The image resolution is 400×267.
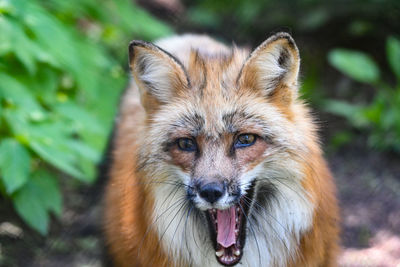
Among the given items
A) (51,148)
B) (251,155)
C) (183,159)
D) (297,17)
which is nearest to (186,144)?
(183,159)

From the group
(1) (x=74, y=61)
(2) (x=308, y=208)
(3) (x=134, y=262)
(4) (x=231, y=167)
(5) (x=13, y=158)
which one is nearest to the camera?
(4) (x=231, y=167)

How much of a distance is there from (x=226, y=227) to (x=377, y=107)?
3.88 m

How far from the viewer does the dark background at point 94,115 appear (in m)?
5.04

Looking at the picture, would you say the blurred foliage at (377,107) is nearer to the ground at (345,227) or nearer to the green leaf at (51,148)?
the ground at (345,227)

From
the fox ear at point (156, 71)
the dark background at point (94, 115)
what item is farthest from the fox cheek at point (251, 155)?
the dark background at point (94, 115)

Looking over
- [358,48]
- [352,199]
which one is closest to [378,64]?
[358,48]

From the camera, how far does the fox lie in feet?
11.9

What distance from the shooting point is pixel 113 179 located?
16.6ft

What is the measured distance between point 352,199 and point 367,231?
0.72 m

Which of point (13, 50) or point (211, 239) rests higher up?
point (13, 50)

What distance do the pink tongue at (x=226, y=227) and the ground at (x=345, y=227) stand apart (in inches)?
63.1

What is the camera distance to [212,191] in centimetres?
333

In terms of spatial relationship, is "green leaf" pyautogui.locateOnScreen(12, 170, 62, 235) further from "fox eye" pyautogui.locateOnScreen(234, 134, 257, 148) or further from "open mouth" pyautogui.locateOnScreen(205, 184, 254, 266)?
"fox eye" pyautogui.locateOnScreen(234, 134, 257, 148)

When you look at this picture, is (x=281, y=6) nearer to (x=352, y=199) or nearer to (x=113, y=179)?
(x=352, y=199)
